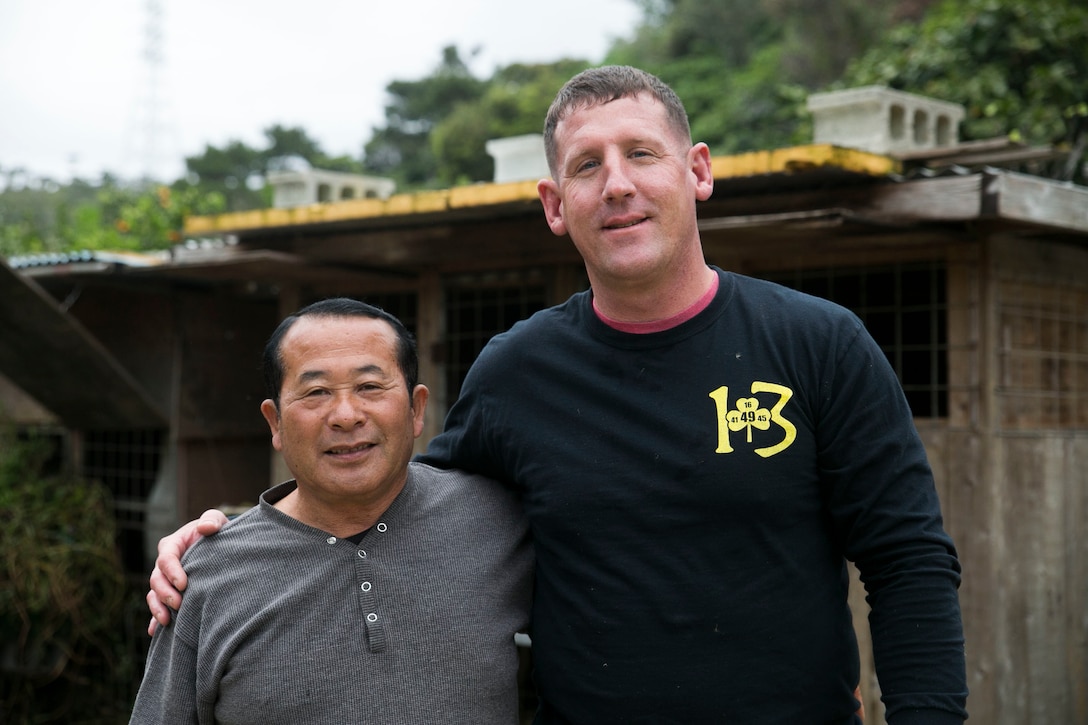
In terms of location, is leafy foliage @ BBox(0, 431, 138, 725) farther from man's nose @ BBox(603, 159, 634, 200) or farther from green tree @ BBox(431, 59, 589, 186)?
green tree @ BBox(431, 59, 589, 186)

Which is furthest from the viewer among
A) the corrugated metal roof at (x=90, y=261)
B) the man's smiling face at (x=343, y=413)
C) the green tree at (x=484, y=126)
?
the green tree at (x=484, y=126)

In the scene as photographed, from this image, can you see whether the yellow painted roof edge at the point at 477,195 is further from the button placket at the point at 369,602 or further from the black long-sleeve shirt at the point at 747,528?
the button placket at the point at 369,602

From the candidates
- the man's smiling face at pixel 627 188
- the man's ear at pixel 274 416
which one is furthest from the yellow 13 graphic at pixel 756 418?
the man's ear at pixel 274 416

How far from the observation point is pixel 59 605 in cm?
738

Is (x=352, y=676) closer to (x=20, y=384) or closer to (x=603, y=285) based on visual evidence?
(x=603, y=285)

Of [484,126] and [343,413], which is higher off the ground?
[484,126]

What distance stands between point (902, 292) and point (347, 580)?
398cm

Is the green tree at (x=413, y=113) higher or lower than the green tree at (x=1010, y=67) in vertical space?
higher

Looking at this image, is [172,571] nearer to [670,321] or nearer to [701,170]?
[670,321]

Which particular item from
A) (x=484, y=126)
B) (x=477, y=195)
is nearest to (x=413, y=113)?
(x=484, y=126)

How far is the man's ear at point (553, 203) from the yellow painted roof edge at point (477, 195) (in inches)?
85.7

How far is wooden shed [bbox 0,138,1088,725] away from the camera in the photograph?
192 inches

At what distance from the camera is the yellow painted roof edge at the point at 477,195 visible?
465cm

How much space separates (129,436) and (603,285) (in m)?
6.98
